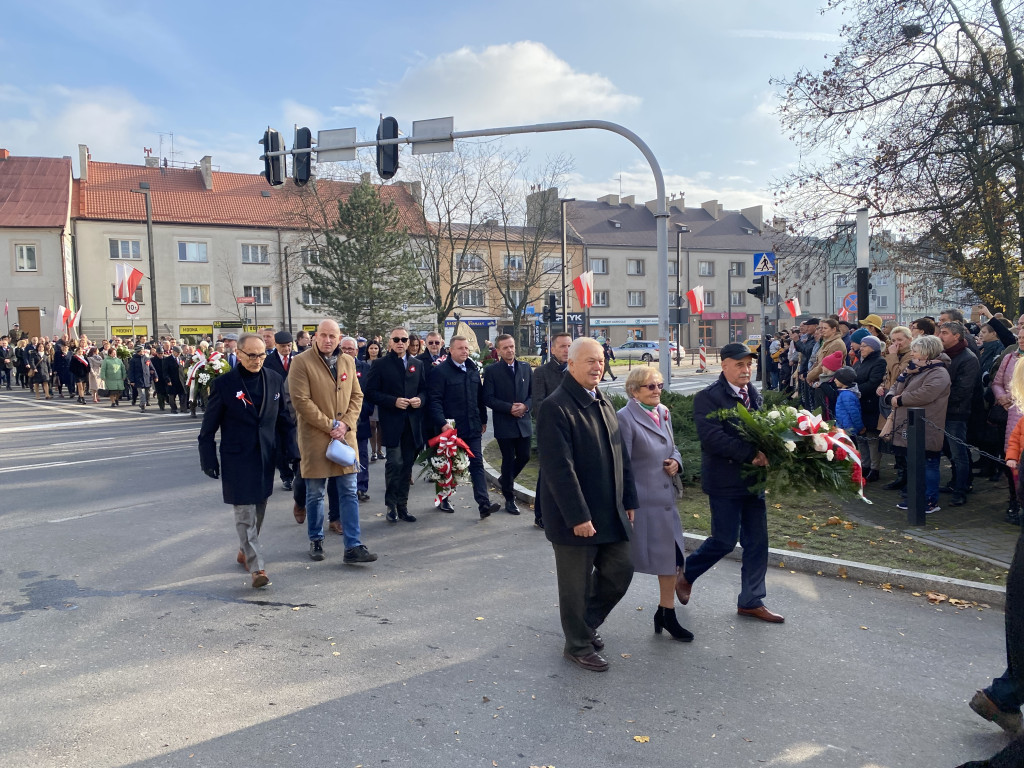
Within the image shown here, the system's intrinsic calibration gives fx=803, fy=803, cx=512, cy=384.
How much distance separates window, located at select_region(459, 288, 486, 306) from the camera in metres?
64.6

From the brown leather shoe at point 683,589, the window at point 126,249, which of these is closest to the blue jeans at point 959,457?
the brown leather shoe at point 683,589

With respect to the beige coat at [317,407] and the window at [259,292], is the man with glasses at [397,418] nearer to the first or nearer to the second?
the beige coat at [317,407]

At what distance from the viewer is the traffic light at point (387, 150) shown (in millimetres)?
14594

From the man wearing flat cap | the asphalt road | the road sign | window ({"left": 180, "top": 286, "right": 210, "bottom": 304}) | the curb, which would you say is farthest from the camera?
window ({"left": 180, "top": 286, "right": 210, "bottom": 304})

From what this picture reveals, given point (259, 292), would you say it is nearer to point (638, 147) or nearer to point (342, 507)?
point (638, 147)

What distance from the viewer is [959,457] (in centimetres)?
866

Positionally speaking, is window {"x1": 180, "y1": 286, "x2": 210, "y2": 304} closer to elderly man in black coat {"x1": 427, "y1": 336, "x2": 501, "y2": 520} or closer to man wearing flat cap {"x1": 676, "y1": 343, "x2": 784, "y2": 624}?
elderly man in black coat {"x1": 427, "y1": 336, "x2": 501, "y2": 520}

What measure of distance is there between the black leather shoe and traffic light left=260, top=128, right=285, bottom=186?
33.1 ft

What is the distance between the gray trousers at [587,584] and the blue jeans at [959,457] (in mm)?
5535

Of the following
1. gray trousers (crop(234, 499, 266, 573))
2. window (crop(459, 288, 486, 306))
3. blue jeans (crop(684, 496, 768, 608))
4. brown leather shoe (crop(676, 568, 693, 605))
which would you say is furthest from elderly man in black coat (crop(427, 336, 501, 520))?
window (crop(459, 288, 486, 306))

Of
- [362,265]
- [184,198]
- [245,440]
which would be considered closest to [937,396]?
[245,440]

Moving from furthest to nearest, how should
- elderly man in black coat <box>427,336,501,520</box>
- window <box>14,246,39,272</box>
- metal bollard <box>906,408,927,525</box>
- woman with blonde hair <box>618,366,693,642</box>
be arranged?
window <box>14,246,39,272</box> < elderly man in black coat <box>427,336,501,520</box> < metal bollard <box>906,408,927,525</box> < woman with blonde hair <box>618,366,693,642</box>

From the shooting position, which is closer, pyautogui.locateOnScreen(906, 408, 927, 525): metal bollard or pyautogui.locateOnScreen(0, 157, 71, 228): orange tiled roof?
pyautogui.locateOnScreen(906, 408, 927, 525): metal bollard

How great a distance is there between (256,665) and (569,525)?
2059 mm
